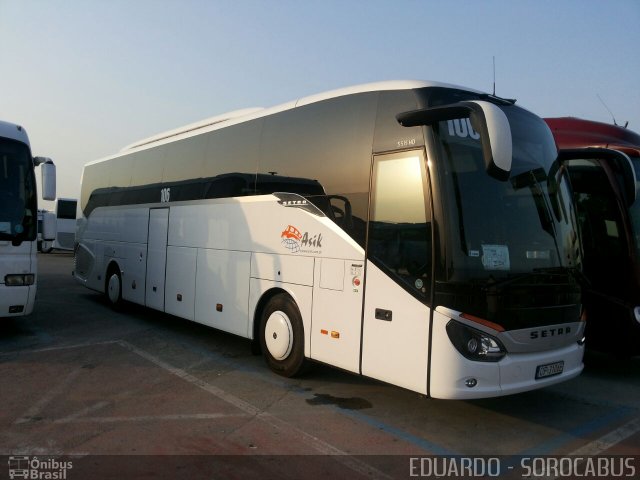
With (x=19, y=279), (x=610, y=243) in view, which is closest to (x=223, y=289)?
(x=19, y=279)

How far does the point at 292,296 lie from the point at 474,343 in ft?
8.21

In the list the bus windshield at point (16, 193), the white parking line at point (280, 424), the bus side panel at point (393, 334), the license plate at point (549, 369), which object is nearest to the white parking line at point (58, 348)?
the white parking line at point (280, 424)

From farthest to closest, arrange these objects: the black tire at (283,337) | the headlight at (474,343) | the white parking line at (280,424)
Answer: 1. the black tire at (283,337)
2. the headlight at (474,343)
3. the white parking line at (280,424)

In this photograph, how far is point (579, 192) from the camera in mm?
7645

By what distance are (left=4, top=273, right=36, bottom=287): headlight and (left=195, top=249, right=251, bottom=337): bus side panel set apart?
2577 mm

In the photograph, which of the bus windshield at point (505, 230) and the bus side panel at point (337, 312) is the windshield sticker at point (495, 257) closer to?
the bus windshield at point (505, 230)

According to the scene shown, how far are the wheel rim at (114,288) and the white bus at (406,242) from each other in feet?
14.2

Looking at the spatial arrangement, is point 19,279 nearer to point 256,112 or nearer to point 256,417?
point 256,112

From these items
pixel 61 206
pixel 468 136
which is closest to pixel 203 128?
pixel 468 136

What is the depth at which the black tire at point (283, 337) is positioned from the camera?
21.3 ft

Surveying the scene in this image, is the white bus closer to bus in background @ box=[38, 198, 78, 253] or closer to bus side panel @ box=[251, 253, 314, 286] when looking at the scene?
bus side panel @ box=[251, 253, 314, 286]

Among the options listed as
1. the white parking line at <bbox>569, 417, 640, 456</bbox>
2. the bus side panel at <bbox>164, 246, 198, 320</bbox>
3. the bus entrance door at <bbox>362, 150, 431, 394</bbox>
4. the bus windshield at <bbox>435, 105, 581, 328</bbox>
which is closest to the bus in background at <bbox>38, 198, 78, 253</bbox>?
the bus side panel at <bbox>164, 246, 198, 320</bbox>

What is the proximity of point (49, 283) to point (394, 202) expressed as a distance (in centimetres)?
1454

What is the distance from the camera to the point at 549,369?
16.8 feet
